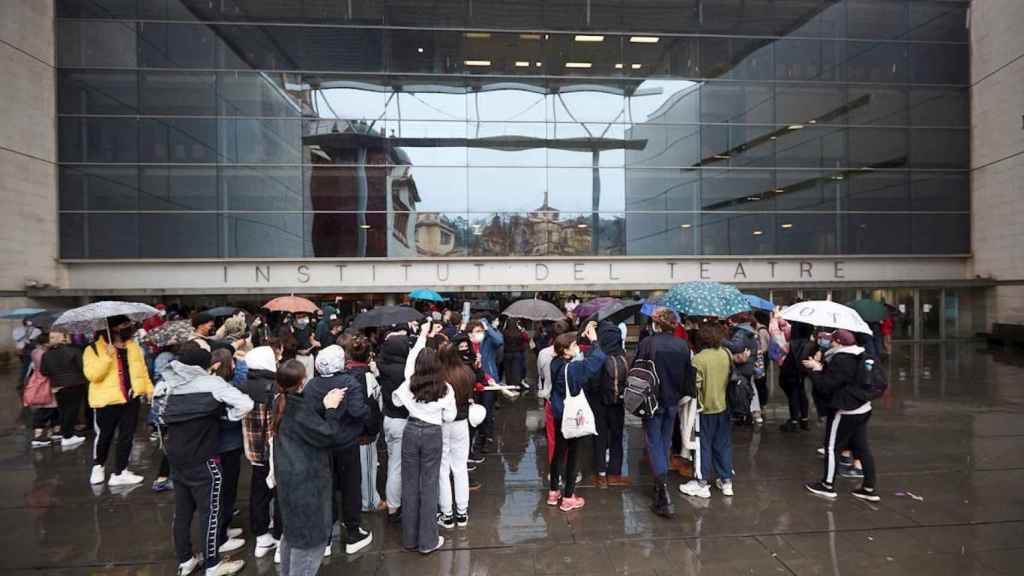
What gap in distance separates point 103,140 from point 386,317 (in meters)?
18.6

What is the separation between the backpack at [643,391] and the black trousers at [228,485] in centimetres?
376

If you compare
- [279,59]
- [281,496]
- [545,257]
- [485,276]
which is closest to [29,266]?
[279,59]

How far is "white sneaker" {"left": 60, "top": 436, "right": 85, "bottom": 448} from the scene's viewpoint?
741 cm

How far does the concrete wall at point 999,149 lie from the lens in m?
18.5

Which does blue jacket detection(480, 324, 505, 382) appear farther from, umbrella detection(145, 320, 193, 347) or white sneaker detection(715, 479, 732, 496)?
umbrella detection(145, 320, 193, 347)

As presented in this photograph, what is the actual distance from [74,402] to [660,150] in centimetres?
1922

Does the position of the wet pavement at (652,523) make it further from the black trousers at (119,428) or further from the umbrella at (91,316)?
the umbrella at (91,316)

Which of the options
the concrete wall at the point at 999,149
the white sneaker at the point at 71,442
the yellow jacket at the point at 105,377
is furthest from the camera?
the concrete wall at the point at 999,149

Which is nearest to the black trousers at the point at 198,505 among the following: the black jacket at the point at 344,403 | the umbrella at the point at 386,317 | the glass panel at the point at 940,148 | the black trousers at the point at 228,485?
the black trousers at the point at 228,485

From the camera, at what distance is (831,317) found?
17.5ft

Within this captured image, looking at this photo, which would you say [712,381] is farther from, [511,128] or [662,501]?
[511,128]

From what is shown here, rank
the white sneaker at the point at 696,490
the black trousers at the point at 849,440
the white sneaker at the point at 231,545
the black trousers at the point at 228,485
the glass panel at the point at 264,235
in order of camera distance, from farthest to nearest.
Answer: the glass panel at the point at 264,235 → the white sneaker at the point at 696,490 → the black trousers at the point at 849,440 → the white sneaker at the point at 231,545 → the black trousers at the point at 228,485

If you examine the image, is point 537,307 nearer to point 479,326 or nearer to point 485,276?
point 479,326

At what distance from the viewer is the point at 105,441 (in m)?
5.84
